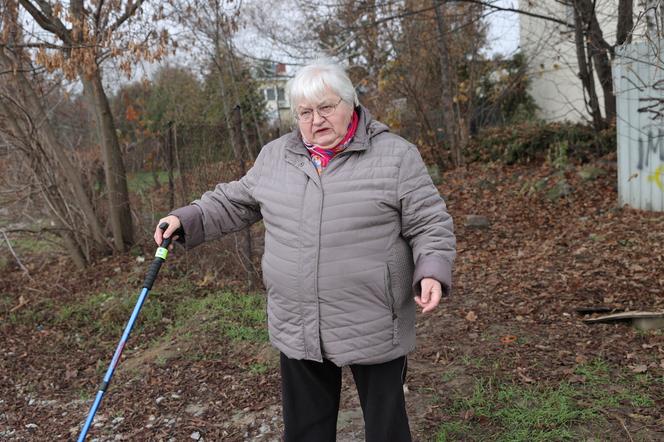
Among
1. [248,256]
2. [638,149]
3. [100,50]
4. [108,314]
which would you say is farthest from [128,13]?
[638,149]

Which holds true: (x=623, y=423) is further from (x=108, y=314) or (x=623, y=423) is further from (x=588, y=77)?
(x=588, y=77)

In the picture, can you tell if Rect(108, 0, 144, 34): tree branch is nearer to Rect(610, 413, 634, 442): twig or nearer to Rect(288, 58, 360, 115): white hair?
Rect(288, 58, 360, 115): white hair

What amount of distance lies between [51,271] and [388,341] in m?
6.83

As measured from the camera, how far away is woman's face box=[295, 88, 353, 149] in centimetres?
244

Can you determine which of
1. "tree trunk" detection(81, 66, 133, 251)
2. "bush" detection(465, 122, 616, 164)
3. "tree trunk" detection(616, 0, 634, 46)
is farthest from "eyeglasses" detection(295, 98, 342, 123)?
"bush" detection(465, 122, 616, 164)

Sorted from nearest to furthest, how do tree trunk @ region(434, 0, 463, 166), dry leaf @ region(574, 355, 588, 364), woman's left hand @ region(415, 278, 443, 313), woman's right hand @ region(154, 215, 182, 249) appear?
woman's left hand @ region(415, 278, 443, 313) < woman's right hand @ region(154, 215, 182, 249) < dry leaf @ region(574, 355, 588, 364) < tree trunk @ region(434, 0, 463, 166)

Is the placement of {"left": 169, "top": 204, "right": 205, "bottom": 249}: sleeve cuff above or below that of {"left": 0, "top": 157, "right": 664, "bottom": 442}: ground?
above

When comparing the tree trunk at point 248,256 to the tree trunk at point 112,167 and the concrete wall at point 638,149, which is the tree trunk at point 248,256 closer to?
the tree trunk at point 112,167

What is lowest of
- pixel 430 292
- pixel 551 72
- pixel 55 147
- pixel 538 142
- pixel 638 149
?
pixel 538 142

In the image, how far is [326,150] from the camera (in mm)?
2508

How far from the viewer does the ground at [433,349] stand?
3559 mm

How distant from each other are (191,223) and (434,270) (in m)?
1.11

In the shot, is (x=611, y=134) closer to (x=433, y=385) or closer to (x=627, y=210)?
(x=627, y=210)

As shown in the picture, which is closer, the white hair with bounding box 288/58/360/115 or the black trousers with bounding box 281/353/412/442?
the white hair with bounding box 288/58/360/115
